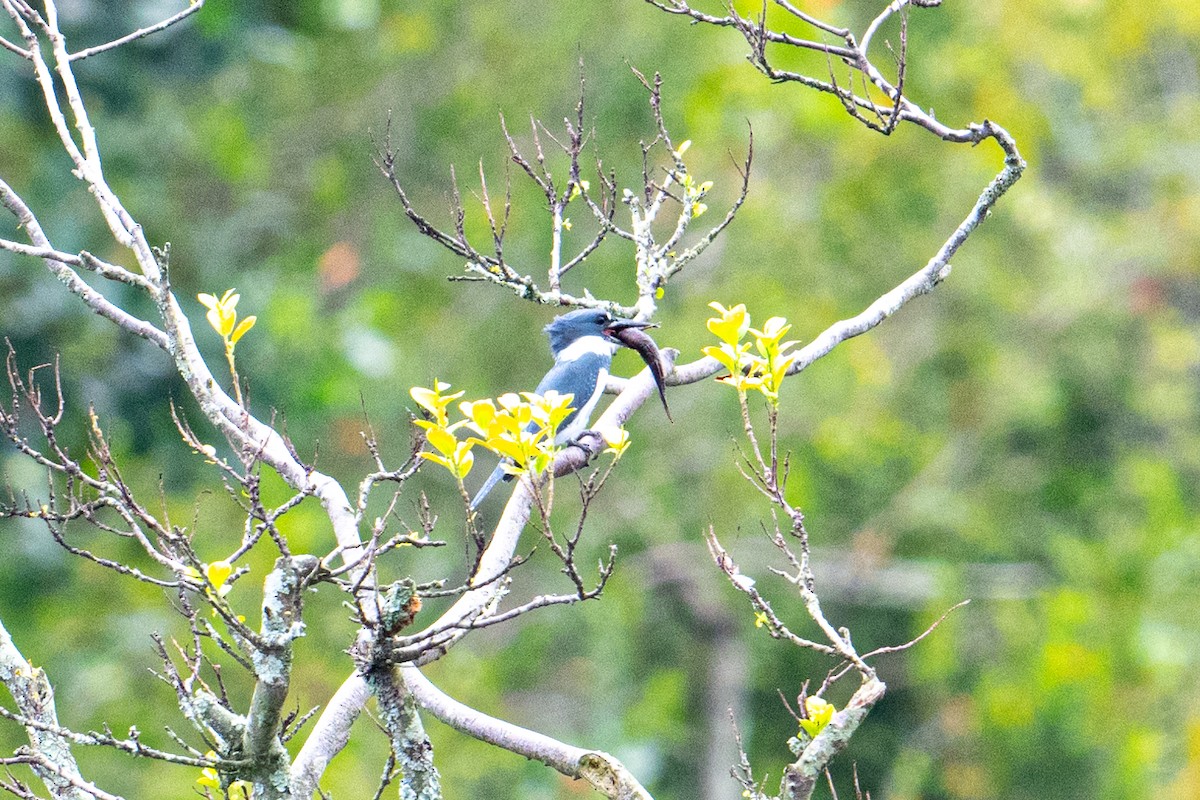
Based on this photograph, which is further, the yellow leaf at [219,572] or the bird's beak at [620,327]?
the bird's beak at [620,327]

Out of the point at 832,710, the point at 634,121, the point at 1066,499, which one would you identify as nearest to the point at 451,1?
the point at 634,121

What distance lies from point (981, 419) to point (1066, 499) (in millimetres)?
1148

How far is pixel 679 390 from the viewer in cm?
1274

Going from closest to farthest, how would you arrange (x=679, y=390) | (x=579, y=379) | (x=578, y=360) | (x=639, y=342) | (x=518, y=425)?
(x=518, y=425) → (x=639, y=342) → (x=579, y=379) → (x=578, y=360) → (x=679, y=390)

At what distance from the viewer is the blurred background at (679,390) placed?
9711mm

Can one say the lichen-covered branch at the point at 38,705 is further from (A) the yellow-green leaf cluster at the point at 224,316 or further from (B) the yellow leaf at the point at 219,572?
(A) the yellow-green leaf cluster at the point at 224,316

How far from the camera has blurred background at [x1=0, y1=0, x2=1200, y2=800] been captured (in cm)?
971

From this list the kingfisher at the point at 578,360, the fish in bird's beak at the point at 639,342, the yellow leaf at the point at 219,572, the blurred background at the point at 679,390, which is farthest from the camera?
the blurred background at the point at 679,390

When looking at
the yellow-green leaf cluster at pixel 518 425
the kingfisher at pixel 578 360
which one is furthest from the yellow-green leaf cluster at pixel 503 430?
the kingfisher at pixel 578 360

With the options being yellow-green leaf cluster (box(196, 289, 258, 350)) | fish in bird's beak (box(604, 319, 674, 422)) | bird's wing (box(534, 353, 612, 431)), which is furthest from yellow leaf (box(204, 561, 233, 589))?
bird's wing (box(534, 353, 612, 431))

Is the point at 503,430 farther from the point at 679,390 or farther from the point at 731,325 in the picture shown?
the point at 679,390

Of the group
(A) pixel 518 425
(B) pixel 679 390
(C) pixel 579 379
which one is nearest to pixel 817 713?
(A) pixel 518 425

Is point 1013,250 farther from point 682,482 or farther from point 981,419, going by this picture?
point 682,482

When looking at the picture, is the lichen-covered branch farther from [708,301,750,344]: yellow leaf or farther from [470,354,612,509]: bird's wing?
[470,354,612,509]: bird's wing
